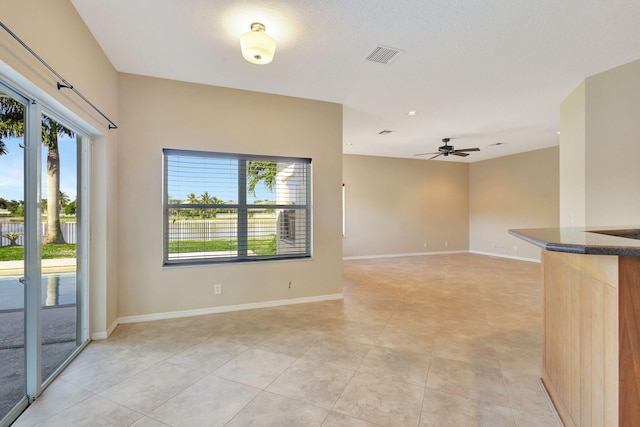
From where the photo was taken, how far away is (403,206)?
8.38 meters

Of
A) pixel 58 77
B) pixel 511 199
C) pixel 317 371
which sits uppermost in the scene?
pixel 58 77

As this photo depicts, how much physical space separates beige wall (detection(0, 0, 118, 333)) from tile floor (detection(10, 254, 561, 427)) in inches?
28.0

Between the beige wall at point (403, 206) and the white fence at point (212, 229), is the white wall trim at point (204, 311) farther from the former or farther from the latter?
the beige wall at point (403, 206)

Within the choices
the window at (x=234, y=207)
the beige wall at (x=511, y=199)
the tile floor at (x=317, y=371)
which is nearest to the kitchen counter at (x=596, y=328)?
the tile floor at (x=317, y=371)

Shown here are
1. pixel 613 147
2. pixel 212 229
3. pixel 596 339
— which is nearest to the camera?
pixel 596 339

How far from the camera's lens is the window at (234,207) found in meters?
3.52

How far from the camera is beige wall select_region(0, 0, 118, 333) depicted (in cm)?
168

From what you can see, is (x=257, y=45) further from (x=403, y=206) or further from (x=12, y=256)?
(x=403, y=206)

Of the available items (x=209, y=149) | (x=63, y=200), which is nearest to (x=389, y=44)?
(x=209, y=149)

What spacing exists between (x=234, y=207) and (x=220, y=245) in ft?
1.70

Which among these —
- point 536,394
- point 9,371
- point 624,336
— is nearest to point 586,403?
point 624,336

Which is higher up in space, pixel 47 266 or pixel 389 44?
pixel 389 44

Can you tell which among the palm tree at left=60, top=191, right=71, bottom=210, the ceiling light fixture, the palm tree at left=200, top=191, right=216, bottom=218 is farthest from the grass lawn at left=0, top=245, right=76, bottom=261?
the ceiling light fixture

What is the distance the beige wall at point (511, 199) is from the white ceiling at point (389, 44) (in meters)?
3.63
